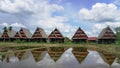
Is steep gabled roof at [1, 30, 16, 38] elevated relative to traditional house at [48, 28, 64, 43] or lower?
elevated

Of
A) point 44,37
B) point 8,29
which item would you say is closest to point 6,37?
point 8,29

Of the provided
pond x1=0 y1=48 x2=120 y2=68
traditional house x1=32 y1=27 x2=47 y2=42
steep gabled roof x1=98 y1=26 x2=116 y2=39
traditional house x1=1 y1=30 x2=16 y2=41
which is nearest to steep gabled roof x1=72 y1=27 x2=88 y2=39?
steep gabled roof x1=98 y1=26 x2=116 y2=39

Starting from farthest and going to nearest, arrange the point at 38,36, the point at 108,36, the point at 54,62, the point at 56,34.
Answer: the point at 38,36, the point at 56,34, the point at 108,36, the point at 54,62

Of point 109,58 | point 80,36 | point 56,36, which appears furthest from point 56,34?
point 109,58

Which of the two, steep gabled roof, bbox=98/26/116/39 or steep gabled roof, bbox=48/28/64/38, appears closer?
steep gabled roof, bbox=98/26/116/39

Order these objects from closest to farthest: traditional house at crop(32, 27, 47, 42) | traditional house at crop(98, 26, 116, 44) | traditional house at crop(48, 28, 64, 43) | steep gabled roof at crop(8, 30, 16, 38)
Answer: traditional house at crop(98, 26, 116, 44) → traditional house at crop(48, 28, 64, 43) → traditional house at crop(32, 27, 47, 42) → steep gabled roof at crop(8, 30, 16, 38)

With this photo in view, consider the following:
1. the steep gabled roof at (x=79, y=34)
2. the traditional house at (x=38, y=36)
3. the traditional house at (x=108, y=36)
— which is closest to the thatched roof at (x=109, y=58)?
the traditional house at (x=108, y=36)

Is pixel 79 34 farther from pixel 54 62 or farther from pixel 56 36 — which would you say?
pixel 54 62

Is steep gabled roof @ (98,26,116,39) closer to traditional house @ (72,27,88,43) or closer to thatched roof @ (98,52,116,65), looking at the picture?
traditional house @ (72,27,88,43)

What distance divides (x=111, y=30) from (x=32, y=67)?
197 feet

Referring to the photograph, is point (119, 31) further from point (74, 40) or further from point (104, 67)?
point (104, 67)

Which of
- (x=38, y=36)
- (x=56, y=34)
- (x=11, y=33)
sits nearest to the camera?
(x=56, y=34)

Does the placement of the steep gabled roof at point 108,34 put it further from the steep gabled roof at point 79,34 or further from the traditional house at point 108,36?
the steep gabled roof at point 79,34

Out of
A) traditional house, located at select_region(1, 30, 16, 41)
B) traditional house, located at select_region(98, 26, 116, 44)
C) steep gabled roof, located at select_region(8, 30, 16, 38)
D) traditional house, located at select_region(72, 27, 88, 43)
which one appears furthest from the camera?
steep gabled roof, located at select_region(8, 30, 16, 38)
